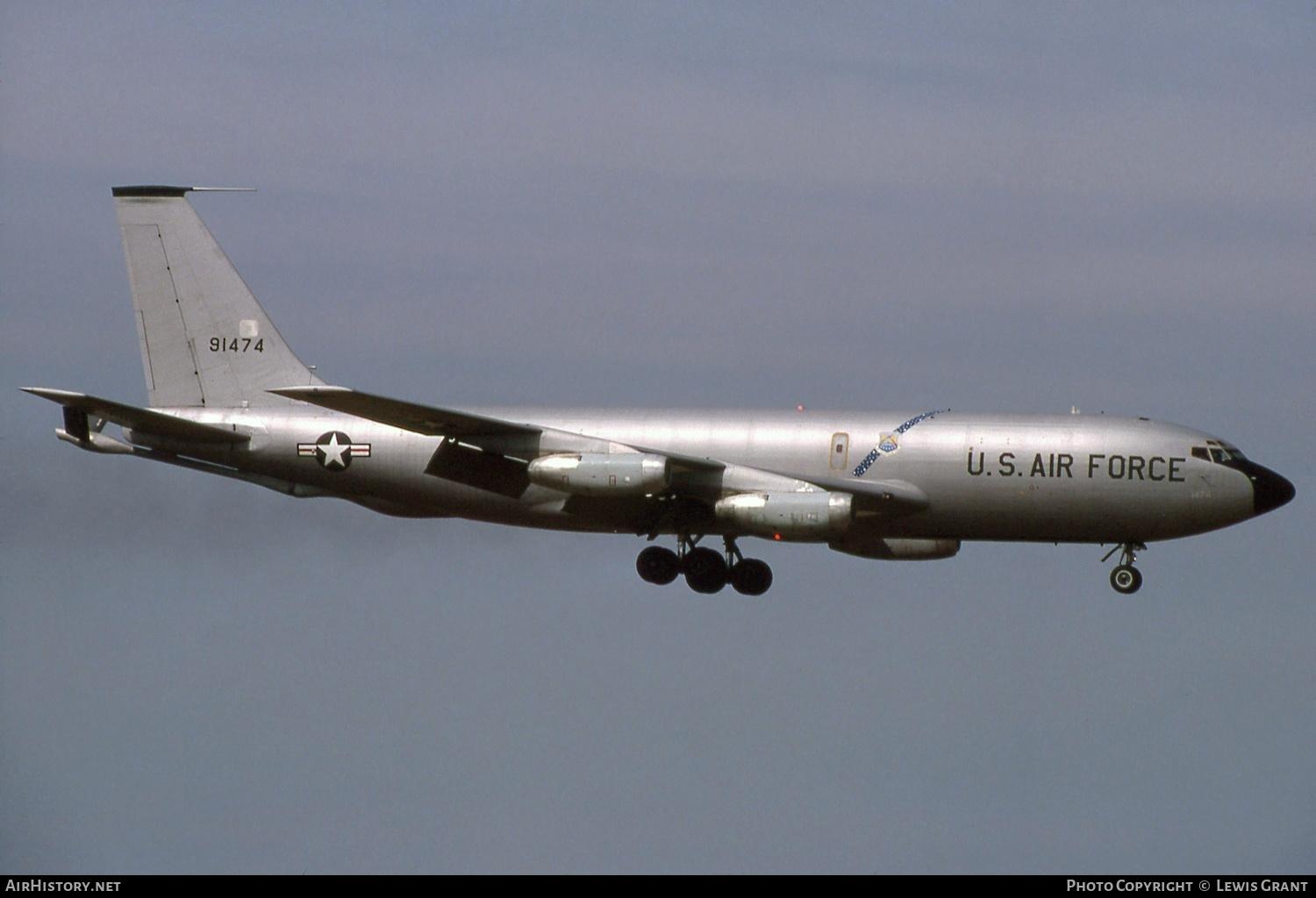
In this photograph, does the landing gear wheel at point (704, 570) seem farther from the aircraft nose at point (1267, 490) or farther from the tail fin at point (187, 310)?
the aircraft nose at point (1267, 490)

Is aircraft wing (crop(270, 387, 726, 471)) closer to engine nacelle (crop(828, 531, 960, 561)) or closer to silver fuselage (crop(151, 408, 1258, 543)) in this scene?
silver fuselage (crop(151, 408, 1258, 543))

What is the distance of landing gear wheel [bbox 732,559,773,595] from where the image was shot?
179 feet

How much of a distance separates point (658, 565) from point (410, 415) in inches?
342

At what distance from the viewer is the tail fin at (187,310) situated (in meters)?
56.6

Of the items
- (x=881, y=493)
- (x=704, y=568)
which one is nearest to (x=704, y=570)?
(x=704, y=568)

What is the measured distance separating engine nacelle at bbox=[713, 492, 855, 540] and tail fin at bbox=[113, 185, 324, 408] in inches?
601

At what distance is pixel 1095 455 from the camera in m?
51.2

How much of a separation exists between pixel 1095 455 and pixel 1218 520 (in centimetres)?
399

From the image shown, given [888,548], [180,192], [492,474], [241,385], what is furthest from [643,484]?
[180,192]

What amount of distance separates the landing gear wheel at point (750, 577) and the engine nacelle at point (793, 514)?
4.39m

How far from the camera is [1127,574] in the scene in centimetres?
5281

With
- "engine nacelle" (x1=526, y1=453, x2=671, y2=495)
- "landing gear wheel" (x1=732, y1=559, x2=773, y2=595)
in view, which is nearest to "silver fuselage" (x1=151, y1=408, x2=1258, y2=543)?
"engine nacelle" (x1=526, y1=453, x2=671, y2=495)

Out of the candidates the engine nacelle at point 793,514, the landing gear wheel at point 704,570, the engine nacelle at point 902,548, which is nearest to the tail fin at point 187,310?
the landing gear wheel at point 704,570

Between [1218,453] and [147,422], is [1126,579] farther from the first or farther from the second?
[147,422]
